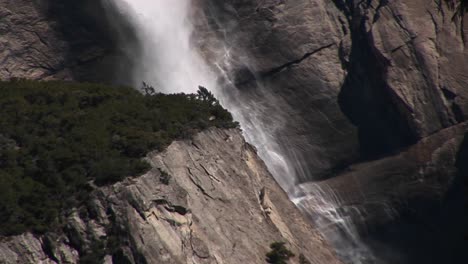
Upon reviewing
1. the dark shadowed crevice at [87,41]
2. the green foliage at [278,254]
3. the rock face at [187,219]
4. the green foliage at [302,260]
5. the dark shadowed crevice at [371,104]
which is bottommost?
the green foliage at [302,260]

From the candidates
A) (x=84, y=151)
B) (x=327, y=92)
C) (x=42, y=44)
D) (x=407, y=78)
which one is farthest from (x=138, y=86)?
(x=84, y=151)

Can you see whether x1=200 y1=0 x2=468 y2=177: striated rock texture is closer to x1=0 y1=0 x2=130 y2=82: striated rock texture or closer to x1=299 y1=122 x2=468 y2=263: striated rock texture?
x1=299 y1=122 x2=468 y2=263: striated rock texture

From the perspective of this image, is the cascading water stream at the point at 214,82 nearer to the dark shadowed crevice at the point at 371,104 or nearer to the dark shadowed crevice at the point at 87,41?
the dark shadowed crevice at the point at 87,41

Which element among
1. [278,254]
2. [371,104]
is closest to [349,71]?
[371,104]

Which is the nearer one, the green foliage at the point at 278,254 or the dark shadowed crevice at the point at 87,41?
the green foliage at the point at 278,254

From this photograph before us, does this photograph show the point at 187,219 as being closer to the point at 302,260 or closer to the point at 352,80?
the point at 302,260

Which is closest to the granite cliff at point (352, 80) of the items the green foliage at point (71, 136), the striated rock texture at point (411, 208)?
the striated rock texture at point (411, 208)
